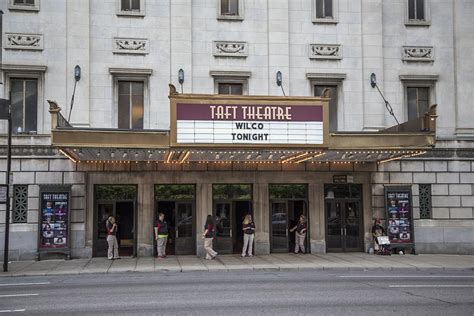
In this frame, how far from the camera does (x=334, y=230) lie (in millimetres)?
25938

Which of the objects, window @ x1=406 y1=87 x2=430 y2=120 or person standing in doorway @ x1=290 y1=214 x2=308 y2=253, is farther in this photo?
window @ x1=406 y1=87 x2=430 y2=120

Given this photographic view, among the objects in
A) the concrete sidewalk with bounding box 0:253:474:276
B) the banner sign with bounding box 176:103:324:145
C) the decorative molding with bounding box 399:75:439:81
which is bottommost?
the concrete sidewalk with bounding box 0:253:474:276

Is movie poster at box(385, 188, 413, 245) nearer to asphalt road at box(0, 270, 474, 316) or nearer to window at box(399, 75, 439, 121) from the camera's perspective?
window at box(399, 75, 439, 121)

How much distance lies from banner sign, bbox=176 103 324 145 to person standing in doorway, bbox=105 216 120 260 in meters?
5.20

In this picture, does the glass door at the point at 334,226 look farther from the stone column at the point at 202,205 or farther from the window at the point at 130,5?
the window at the point at 130,5

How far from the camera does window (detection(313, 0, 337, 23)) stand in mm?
26344

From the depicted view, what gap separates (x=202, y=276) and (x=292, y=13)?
13176mm

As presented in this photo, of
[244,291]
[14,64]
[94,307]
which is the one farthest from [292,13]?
[94,307]

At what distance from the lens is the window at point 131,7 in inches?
982

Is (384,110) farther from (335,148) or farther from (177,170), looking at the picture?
(177,170)

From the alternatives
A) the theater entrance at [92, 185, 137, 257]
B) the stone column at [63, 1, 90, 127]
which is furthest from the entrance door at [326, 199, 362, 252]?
the stone column at [63, 1, 90, 127]

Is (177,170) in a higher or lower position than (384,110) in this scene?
lower

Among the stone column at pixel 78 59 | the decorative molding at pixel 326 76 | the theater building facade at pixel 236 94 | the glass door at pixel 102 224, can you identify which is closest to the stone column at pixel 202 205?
the theater building facade at pixel 236 94

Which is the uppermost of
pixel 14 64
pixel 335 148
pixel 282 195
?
pixel 14 64
